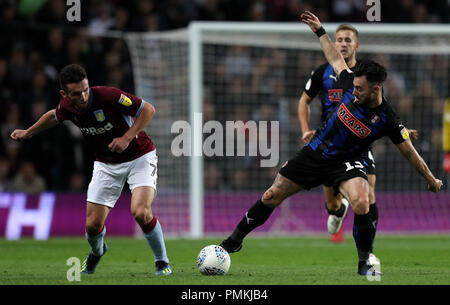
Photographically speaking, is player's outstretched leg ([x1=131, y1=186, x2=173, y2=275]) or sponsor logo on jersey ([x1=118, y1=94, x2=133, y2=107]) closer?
player's outstretched leg ([x1=131, y1=186, x2=173, y2=275])

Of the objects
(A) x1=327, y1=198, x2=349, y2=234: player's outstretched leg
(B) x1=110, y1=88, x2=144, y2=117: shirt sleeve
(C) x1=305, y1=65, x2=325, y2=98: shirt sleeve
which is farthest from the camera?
(A) x1=327, y1=198, x2=349, y2=234: player's outstretched leg

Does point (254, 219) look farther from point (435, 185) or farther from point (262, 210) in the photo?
point (435, 185)

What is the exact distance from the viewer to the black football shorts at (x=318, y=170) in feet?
22.5

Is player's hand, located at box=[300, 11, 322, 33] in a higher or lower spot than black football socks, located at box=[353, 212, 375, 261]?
higher

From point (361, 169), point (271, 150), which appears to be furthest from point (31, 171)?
point (361, 169)

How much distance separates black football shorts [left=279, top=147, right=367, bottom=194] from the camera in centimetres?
686

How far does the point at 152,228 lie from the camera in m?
6.94

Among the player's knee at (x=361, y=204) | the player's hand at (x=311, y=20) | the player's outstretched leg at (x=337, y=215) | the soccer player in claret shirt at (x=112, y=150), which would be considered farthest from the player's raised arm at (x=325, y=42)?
the player's outstretched leg at (x=337, y=215)

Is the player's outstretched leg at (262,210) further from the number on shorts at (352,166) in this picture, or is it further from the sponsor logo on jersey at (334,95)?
the sponsor logo on jersey at (334,95)

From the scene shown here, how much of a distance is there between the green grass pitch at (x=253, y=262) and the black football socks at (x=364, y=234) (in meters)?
0.21

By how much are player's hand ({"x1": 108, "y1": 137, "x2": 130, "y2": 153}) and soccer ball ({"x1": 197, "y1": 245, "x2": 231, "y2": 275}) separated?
109 cm

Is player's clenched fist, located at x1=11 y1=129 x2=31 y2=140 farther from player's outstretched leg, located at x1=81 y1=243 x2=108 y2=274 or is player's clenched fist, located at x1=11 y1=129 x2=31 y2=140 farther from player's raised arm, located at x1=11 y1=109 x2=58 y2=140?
player's outstretched leg, located at x1=81 y1=243 x2=108 y2=274

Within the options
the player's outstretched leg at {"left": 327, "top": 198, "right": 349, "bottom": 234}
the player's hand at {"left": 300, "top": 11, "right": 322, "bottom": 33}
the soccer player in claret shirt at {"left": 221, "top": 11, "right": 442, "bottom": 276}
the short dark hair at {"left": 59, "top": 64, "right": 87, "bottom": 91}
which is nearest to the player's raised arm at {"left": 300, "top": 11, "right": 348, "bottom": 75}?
the player's hand at {"left": 300, "top": 11, "right": 322, "bottom": 33}
